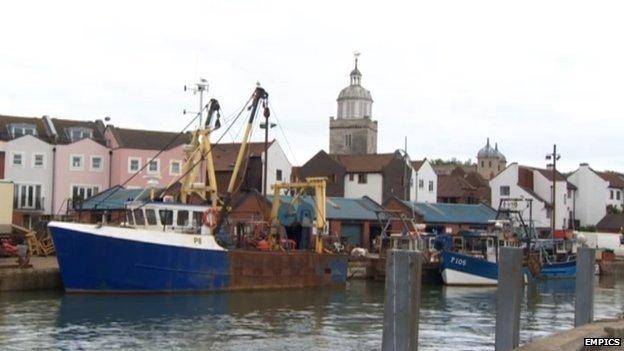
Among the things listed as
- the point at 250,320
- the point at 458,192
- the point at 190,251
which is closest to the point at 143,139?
the point at 190,251

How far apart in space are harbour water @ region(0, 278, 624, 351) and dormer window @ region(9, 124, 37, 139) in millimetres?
28640

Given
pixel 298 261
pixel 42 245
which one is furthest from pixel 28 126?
pixel 298 261

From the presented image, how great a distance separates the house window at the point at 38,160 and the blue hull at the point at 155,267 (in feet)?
85.3

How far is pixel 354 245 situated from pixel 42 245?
22.2m

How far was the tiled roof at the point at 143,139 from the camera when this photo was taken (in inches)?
2365

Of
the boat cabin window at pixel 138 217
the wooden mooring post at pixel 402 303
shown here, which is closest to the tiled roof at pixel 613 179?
the boat cabin window at pixel 138 217

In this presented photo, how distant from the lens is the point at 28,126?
5878 centimetres

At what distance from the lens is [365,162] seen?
72062 mm

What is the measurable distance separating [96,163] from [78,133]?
3.11 meters

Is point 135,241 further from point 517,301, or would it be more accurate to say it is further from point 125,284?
point 517,301

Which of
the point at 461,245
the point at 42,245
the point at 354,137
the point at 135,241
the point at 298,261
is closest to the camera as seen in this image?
the point at 135,241

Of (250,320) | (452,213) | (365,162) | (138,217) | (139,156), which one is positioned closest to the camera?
(250,320)

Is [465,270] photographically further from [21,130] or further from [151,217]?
[21,130]

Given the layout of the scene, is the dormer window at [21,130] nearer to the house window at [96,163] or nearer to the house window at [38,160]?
the house window at [38,160]
